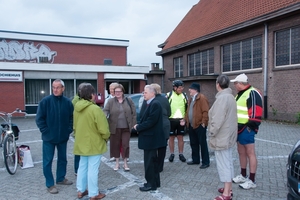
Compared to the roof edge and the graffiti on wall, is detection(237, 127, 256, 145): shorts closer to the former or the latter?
the roof edge

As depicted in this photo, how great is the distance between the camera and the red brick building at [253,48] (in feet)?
42.3

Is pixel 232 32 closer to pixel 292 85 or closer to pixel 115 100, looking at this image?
pixel 292 85

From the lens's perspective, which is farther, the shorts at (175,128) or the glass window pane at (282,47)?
the glass window pane at (282,47)

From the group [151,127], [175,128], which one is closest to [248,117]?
[151,127]

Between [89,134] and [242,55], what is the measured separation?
561 inches

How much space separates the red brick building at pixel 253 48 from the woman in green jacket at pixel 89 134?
446 inches

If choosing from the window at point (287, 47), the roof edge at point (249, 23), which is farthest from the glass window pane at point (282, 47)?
the roof edge at point (249, 23)

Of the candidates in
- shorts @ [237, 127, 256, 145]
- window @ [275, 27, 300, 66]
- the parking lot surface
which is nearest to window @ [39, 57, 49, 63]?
window @ [275, 27, 300, 66]

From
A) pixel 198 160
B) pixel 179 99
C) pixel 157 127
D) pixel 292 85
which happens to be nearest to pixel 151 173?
pixel 157 127

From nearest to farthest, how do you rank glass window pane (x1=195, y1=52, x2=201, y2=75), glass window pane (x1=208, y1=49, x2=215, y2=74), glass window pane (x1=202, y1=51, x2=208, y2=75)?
1. glass window pane (x1=208, y1=49, x2=215, y2=74)
2. glass window pane (x1=202, y1=51, x2=208, y2=75)
3. glass window pane (x1=195, y1=52, x2=201, y2=75)

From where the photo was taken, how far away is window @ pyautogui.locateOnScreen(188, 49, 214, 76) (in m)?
19.4

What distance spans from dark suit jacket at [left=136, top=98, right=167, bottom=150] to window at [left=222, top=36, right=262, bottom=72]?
40.6ft

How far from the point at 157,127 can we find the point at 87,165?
130cm

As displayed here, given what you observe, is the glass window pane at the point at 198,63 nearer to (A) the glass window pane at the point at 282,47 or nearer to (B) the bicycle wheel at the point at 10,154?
(A) the glass window pane at the point at 282,47
